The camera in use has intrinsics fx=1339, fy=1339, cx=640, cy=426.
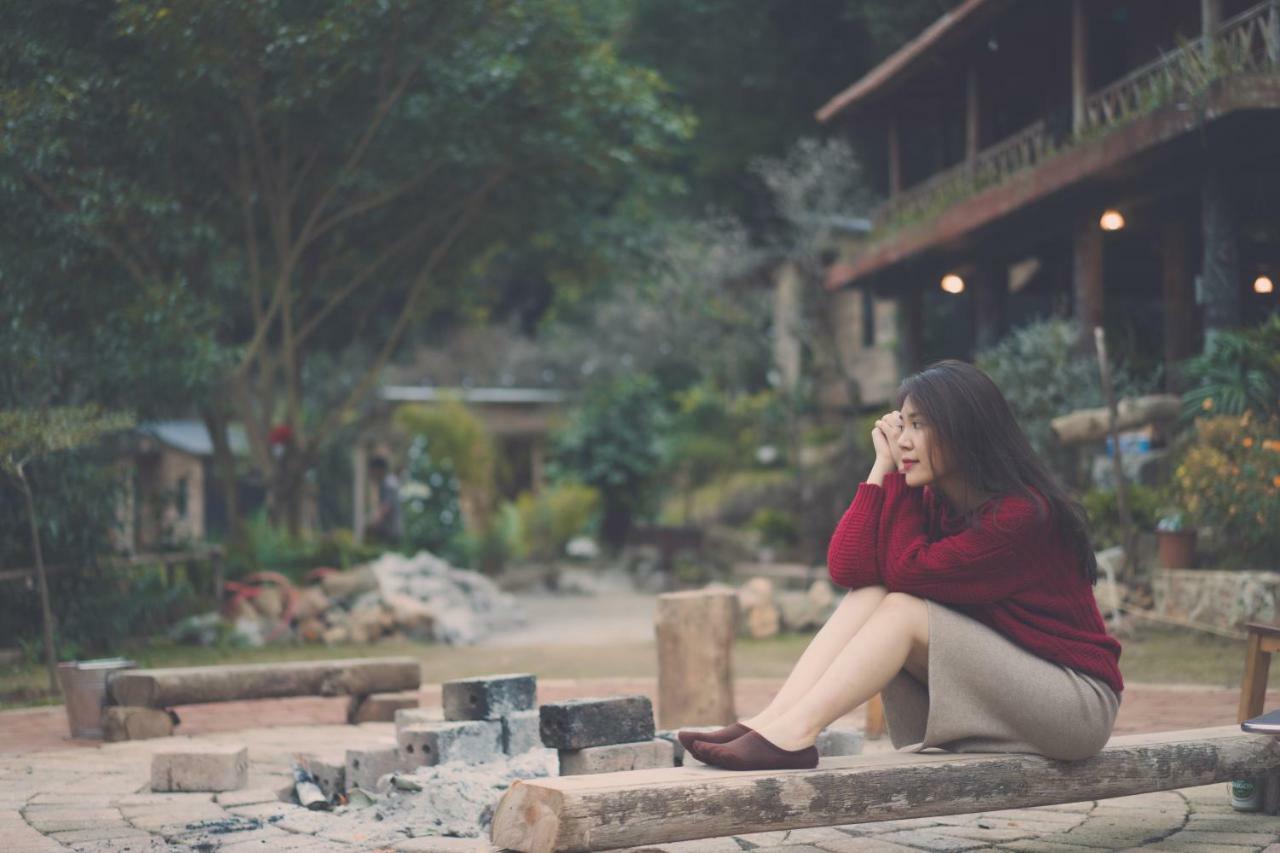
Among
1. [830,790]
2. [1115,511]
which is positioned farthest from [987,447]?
[1115,511]

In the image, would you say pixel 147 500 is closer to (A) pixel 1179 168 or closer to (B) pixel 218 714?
(B) pixel 218 714

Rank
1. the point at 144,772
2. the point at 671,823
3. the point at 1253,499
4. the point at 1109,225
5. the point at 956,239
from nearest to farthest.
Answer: the point at 671,823 < the point at 144,772 < the point at 1253,499 < the point at 1109,225 < the point at 956,239

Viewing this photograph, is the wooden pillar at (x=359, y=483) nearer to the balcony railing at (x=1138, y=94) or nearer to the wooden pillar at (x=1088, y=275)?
the balcony railing at (x=1138, y=94)

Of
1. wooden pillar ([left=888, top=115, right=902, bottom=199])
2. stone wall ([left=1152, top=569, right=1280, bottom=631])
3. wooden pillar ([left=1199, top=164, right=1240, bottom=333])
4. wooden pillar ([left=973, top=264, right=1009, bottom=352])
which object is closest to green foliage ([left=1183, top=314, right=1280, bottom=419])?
wooden pillar ([left=1199, top=164, right=1240, bottom=333])

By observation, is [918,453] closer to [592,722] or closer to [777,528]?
→ [592,722]

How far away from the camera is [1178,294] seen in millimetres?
13578

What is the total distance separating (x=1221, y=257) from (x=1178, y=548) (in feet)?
9.61

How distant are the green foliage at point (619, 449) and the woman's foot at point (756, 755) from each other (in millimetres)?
19902

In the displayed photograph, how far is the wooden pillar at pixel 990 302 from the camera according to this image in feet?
55.1

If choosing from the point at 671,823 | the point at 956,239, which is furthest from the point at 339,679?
the point at 956,239

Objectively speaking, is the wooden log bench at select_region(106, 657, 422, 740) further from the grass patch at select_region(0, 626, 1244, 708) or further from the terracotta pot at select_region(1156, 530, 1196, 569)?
the terracotta pot at select_region(1156, 530, 1196, 569)

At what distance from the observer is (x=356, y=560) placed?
14.3 metres

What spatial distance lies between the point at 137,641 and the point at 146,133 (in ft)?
14.5

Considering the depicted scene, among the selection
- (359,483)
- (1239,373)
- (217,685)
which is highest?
(1239,373)
